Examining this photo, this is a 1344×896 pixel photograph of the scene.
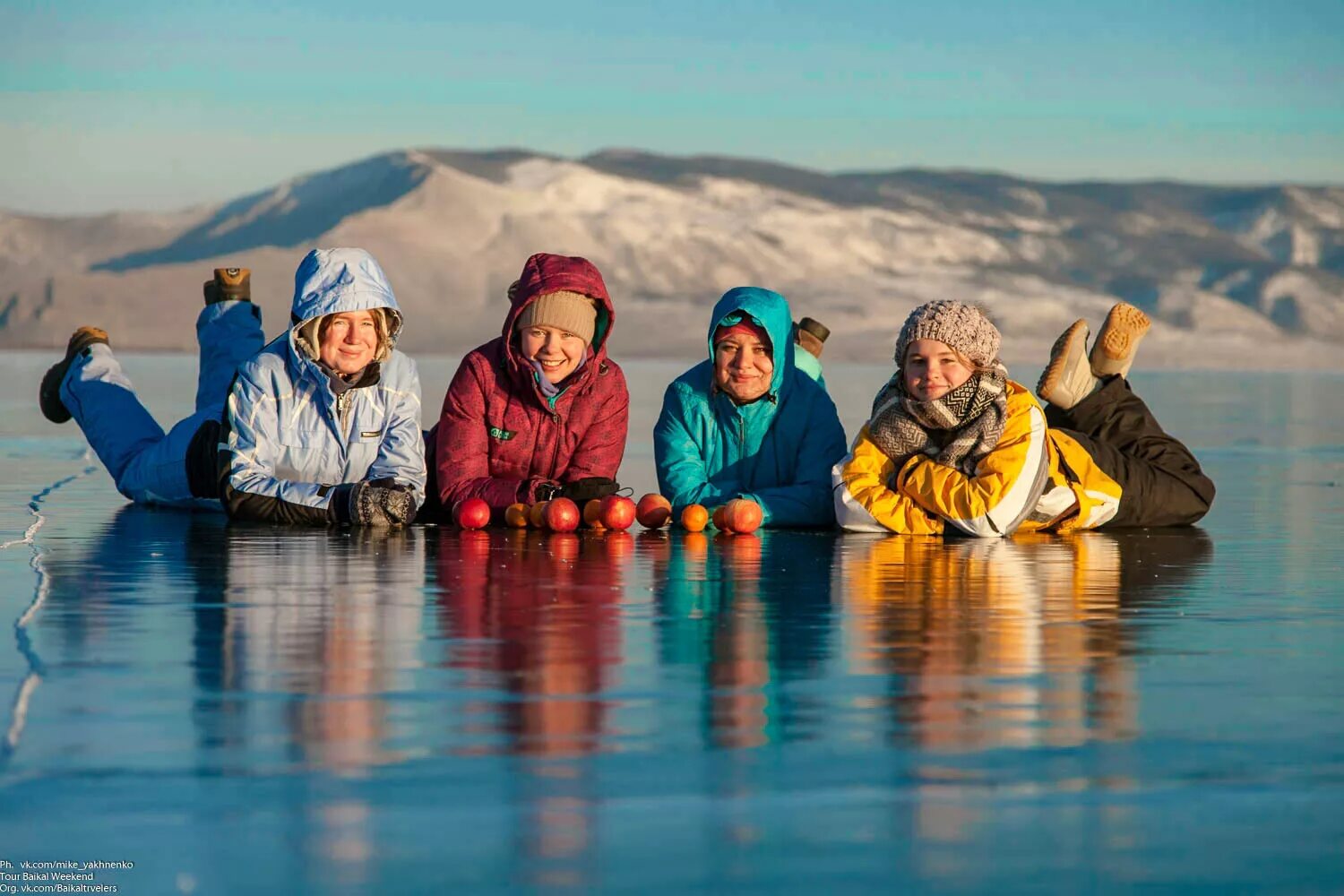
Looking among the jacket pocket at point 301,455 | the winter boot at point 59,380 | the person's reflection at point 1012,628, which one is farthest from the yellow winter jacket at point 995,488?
the winter boot at point 59,380

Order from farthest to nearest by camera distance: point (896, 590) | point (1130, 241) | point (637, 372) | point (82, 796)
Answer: point (1130, 241) → point (637, 372) → point (896, 590) → point (82, 796)

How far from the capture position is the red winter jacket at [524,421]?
8859 millimetres

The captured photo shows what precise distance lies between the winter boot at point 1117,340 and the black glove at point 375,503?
3.27 meters

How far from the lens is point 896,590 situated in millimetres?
6754

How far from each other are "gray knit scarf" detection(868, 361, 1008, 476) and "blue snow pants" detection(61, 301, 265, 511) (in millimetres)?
3226

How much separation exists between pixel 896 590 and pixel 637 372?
32.1 meters

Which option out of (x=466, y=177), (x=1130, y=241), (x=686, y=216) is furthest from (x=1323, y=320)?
(x=466, y=177)

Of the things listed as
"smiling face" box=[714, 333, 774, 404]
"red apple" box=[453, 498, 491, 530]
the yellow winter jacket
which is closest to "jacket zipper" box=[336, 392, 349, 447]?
"red apple" box=[453, 498, 491, 530]

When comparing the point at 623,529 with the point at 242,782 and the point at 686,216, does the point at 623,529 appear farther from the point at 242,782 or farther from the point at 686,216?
the point at 686,216

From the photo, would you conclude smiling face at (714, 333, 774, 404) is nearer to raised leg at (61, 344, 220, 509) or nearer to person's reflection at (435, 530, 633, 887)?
person's reflection at (435, 530, 633, 887)

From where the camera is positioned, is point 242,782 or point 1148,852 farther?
point 242,782

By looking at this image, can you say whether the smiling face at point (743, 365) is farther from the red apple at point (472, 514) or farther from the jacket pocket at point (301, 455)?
the jacket pocket at point (301, 455)

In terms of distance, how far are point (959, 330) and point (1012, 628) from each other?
106 inches

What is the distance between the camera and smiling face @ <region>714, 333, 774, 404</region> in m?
8.76
